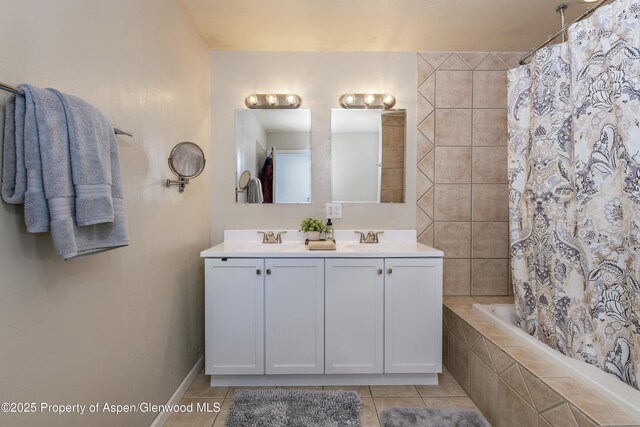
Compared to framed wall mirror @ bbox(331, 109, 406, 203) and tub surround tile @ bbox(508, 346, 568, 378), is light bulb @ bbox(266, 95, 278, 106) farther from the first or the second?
tub surround tile @ bbox(508, 346, 568, 378)

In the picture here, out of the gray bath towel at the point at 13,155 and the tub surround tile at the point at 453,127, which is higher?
the tub surround tile at the point at 453,127

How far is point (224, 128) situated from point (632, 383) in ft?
8.92

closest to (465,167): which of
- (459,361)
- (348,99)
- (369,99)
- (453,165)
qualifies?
(453,165)

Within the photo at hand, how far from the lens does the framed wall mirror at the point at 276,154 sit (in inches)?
91.5

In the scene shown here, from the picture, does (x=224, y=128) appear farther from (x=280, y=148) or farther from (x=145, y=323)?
(x=145, y=323)

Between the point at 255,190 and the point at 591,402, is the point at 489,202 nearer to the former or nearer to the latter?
the point at 591,402

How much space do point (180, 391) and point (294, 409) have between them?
2.35 feet

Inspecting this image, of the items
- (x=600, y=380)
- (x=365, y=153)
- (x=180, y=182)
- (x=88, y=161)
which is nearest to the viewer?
(x=88, y=161)

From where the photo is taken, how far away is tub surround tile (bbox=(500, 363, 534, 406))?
1340mm

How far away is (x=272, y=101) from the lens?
228 cm

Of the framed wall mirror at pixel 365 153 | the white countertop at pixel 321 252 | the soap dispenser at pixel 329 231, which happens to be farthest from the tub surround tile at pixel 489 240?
the soap dispenser at pixel 329 231

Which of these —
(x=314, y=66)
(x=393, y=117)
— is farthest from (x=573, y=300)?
(x=314, y=66)

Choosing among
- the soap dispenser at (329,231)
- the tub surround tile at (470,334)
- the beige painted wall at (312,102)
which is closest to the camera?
the tub surround tile at (470,334)

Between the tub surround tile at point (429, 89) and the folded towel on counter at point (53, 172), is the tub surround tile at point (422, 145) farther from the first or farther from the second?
the folded towel on counter at point (53, 172)
